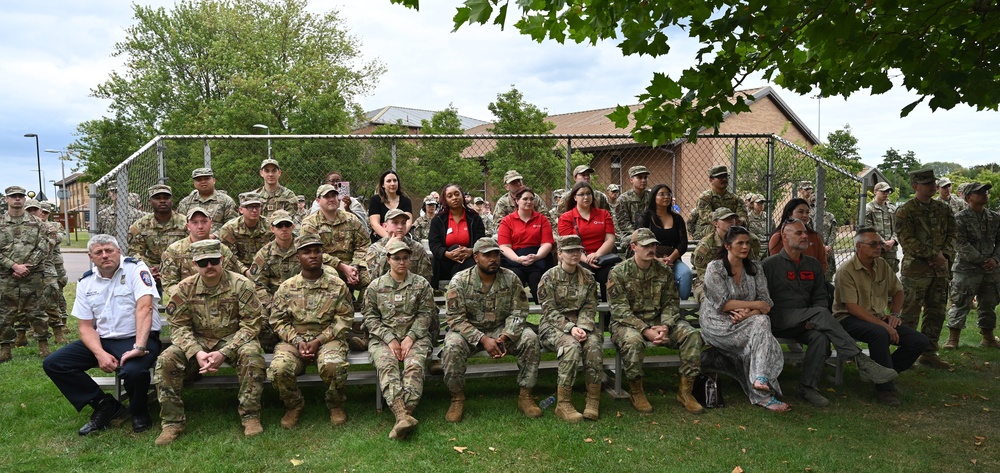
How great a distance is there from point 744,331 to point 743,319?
117 mm

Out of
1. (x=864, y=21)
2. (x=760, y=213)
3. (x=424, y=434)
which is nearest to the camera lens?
(x=864, y=21)

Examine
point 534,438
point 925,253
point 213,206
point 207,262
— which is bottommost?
point 534,438

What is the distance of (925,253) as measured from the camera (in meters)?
6.97

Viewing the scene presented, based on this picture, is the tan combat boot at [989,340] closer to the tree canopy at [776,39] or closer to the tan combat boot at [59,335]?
the tree canopy at [776,39]

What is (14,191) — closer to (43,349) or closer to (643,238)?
(43,349)

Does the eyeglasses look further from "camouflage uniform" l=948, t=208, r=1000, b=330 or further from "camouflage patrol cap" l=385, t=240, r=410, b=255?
"camouflage uniform" l=948, t=208, r=1000, b=330

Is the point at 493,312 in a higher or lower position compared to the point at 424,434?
higher

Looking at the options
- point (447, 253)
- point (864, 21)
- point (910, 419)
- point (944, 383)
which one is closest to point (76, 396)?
point (447, 253)

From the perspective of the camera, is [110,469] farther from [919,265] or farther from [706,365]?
[919,265]

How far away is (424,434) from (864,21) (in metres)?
4.24

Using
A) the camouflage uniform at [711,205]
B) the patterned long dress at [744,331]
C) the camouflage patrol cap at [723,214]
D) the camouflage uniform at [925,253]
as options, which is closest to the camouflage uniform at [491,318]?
the patterned long dress at [744,331]

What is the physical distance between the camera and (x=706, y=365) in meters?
5.78

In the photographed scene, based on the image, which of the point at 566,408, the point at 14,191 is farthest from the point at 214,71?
the point at 566,408

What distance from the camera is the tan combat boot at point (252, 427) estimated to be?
4.87 meters
